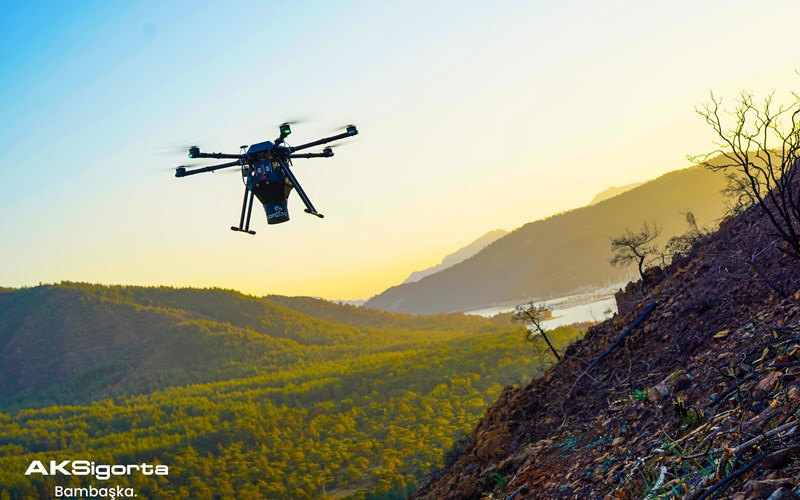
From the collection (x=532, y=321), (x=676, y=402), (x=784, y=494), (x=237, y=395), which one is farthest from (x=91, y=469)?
(x=784, y=494)

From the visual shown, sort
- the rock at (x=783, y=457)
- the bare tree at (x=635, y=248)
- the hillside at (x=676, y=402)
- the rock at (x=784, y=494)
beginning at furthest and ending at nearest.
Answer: the bare tree at (x=635, y=248), the hillside at (x=676, y=402), the rock at (x=783, y=457), the rock at (x=784, y=494)

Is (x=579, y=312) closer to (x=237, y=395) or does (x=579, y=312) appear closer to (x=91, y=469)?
(x=237, y=395)

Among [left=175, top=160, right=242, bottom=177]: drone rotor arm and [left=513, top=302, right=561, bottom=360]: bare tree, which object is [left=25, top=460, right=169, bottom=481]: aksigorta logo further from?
[left=175, top=160, right=242, bottom=177]: drone rotor arm

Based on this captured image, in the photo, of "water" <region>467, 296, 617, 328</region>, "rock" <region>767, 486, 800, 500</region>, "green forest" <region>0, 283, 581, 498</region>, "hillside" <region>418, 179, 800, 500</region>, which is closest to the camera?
"rock" <region>767, 486, 800, 500</region>

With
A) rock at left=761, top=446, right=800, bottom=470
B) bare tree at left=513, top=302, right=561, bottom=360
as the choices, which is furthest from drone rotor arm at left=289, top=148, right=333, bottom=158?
rock at left=761, top=446, right=800, bottom=470

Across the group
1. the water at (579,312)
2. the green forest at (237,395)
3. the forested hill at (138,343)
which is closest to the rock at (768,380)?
the green forest at (237,395)

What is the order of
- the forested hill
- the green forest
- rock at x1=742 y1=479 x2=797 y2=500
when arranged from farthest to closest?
1. the forested hill
2. the green forest
3. rock at x1=742 y1=479 x2=797 y2=500

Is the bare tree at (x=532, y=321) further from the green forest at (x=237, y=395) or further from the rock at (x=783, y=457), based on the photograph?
the rock at (x=783, y=457)

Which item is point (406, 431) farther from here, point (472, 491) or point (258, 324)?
point (258, 324)
